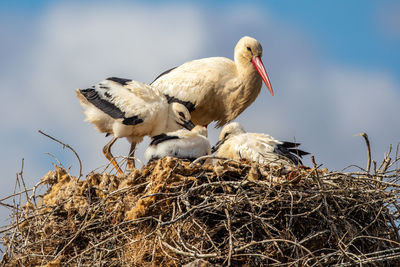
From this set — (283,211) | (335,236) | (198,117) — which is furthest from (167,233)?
(198,117)

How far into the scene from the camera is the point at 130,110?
7.57 metres

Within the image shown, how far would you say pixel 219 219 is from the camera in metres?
5.48

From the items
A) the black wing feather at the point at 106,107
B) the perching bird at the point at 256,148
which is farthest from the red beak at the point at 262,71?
the black wing feather at the point at 106,107

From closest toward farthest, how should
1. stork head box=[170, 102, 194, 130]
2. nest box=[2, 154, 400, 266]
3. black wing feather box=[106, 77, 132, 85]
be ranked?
nest box=[2, 154, 400, 266] → stork head box=[170, 102, 194, 130] → black wing feather box=[106, 77, 132, 85]

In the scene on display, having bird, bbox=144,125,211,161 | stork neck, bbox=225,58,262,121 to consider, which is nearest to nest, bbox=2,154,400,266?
bird, bbox=144,125,211,161

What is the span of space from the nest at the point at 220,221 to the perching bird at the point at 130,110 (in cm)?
178

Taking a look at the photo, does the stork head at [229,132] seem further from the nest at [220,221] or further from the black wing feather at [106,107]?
the nest at [220,221]

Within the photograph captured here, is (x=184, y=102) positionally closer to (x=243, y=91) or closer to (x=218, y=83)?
(x=218, y=83)

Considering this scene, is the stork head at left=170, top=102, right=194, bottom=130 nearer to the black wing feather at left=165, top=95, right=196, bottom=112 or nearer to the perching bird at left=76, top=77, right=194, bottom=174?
the perching bird at left=76, top=77, right=194, bottom=174

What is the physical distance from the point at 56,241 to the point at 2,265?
0.45m

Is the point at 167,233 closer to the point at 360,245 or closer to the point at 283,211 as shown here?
the point at 283,211

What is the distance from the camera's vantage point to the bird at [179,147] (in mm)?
6328

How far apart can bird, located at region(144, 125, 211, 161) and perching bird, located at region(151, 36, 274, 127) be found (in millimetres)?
1706

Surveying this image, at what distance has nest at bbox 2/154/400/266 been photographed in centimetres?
529
